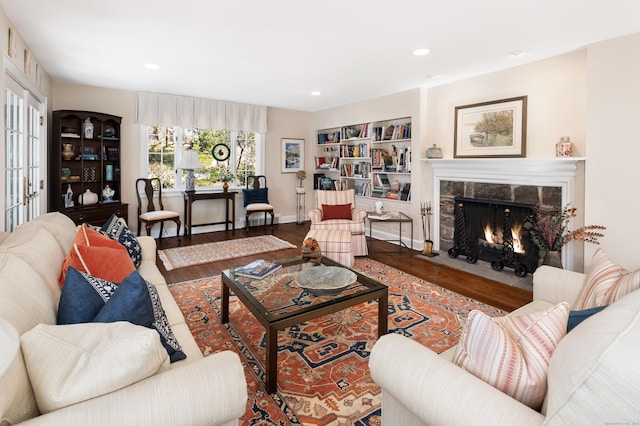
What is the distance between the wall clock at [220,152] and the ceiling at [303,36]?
1754 mm

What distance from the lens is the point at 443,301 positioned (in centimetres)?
308

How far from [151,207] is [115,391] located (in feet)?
16.4

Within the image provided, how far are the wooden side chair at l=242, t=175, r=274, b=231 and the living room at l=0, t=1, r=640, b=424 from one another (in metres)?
1.81

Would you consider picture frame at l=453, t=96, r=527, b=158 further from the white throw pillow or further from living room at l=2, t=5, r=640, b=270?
the white throw pillow

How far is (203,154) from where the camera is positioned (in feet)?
20.0

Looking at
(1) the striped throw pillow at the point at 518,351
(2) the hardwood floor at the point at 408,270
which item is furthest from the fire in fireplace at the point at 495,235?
(1) the striped throw pillow at the point at 518,351

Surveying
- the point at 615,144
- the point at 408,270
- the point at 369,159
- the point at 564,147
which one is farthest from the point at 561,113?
the point at 369,159

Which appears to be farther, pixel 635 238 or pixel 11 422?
pixel 635 238

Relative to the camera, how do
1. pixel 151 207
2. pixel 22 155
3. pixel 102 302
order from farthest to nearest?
pixel 151 207 < pixel 22 155 < pixel 102 302

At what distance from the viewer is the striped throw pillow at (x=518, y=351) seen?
0.98m

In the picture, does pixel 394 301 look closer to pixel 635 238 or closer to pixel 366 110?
pixel 635 238

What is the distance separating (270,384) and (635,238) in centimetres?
332

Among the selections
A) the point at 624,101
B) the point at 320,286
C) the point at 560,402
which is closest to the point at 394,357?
the point at 560,402

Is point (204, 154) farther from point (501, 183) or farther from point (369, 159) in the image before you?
point (501, 183)
